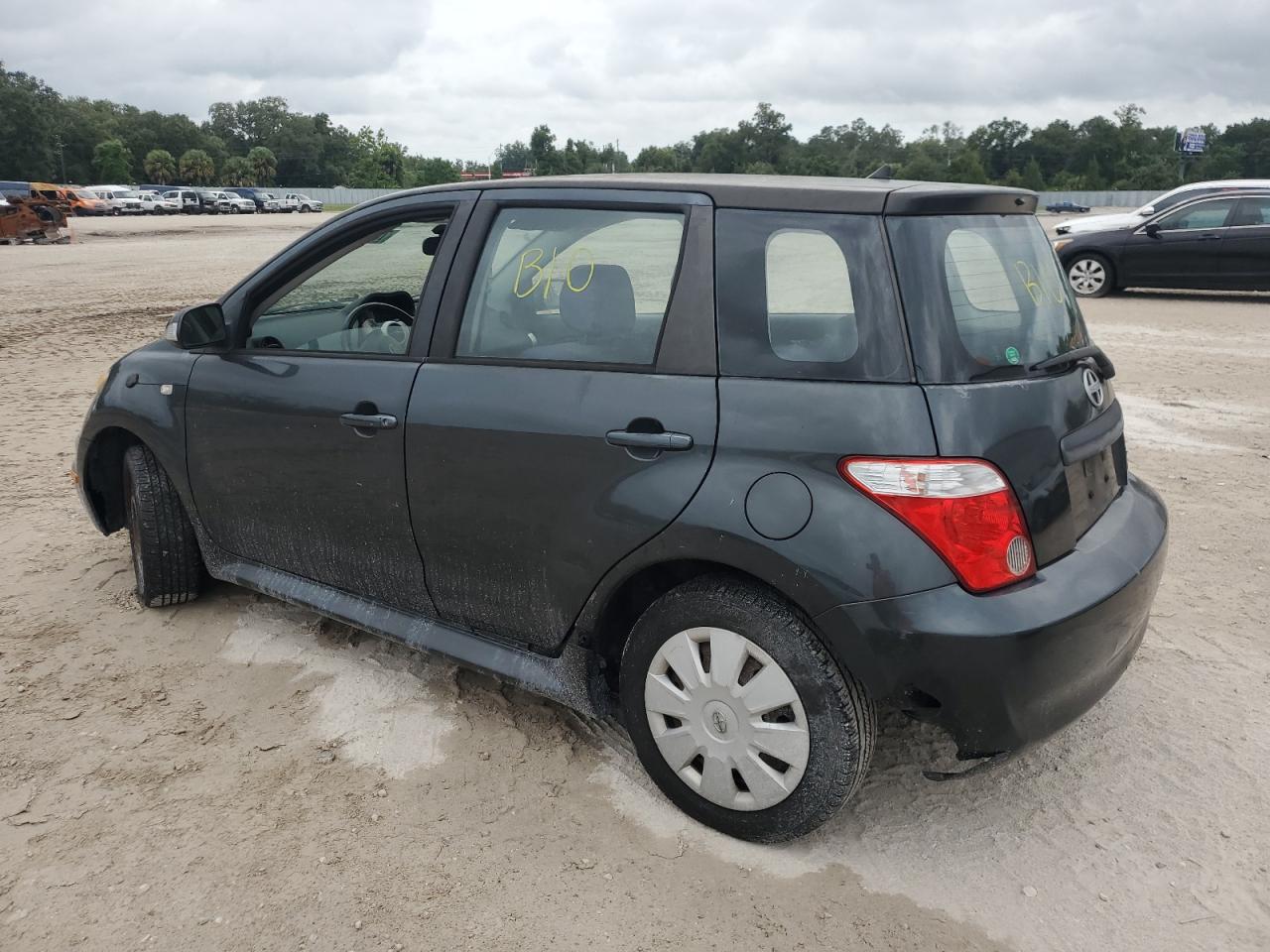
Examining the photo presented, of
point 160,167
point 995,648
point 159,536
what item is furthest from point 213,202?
point 995,648

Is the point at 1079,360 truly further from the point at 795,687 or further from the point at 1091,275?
the point at 1091,275

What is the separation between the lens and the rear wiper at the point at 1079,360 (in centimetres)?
262

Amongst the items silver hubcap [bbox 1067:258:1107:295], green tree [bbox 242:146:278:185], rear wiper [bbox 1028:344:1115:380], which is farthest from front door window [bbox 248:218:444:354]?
green tree [bbox 242:146:278:185]

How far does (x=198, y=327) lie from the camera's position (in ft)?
11.8

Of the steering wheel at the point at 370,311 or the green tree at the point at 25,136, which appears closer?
the steering wheel at the point at 370,311

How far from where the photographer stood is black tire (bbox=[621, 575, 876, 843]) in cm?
245

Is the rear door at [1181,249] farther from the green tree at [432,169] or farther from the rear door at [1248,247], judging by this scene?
the green tree at [432,169]

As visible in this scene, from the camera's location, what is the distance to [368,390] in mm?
3188

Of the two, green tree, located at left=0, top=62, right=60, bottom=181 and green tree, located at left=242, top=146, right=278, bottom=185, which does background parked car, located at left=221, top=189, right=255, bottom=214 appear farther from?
green tree, located at left=242, top=146, right=278, bottom=185

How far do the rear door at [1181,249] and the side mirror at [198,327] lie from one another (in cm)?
1376

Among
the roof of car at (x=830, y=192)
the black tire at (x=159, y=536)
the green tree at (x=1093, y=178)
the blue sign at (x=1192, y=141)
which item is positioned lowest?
the black tire at (x=159, y=536)

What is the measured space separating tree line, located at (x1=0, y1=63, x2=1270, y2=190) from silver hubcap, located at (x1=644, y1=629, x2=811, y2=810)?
3374 inches

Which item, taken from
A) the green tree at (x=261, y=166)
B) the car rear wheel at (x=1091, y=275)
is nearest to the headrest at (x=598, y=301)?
the car rear wheel at (x=1091, y=275)

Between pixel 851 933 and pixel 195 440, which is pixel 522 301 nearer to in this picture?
pixel 195 440
